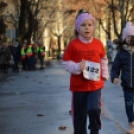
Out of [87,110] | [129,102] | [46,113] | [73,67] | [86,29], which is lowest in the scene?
[46,113]

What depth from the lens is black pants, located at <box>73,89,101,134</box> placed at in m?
4.79

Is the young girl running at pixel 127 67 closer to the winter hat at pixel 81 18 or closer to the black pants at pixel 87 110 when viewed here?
the black pants at pixel 87 110

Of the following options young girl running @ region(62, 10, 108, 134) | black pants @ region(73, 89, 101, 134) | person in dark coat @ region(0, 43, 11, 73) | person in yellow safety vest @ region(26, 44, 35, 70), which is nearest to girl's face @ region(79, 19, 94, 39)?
young girl running @ region(62, 10, 108, 134)

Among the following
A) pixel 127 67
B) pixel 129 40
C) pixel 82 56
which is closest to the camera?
pixel 82 56

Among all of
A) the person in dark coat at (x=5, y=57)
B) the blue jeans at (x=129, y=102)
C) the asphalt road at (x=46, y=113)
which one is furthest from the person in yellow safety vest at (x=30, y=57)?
the blue jeans at (x=129, y=102)

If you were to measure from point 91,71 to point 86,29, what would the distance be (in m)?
0.52

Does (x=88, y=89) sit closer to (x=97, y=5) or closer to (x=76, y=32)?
(x=76, y=32)

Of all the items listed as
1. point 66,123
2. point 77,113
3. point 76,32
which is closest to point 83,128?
point 77,113

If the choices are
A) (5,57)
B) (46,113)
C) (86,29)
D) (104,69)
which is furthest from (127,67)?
(5,57)

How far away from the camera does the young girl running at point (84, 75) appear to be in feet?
15.7

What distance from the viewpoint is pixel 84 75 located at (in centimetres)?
477

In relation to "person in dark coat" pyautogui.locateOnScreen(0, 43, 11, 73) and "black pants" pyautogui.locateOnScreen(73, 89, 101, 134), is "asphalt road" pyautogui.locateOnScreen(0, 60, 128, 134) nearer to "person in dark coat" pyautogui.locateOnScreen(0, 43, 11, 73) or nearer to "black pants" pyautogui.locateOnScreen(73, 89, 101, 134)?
"black pants" pyautogui.locateOnScreen(73, 89, 101, 134)

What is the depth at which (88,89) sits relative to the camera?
15.7 feet

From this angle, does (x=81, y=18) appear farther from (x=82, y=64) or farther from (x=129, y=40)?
(x=129, y=40)
